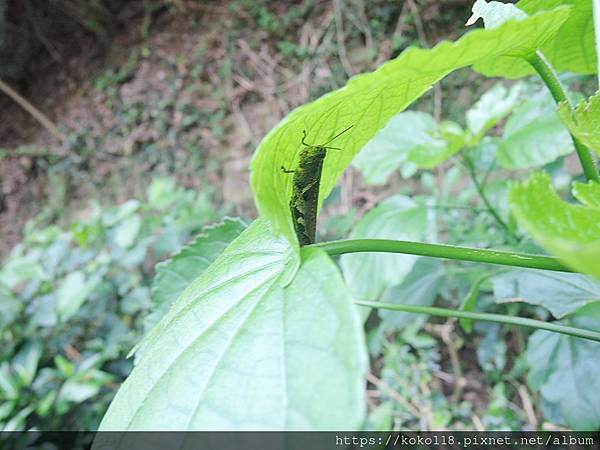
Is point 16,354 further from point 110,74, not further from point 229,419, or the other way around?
point 110,74

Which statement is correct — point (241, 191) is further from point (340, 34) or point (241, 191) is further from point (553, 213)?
point (553, 213)

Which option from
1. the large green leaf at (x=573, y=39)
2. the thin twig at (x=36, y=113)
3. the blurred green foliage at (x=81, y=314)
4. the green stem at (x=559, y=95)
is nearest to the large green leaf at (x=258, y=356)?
the green stem at (x=559, y=95)

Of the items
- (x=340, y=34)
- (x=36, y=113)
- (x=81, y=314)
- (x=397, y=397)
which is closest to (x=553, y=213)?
(x=397, y=397)

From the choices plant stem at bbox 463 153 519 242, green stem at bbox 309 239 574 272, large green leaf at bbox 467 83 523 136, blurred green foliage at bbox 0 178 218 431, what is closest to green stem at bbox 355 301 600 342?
green stem at bbox 309 239 574 272

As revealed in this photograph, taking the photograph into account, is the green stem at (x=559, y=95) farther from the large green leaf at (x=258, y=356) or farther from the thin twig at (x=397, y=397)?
the thin twig at (x=397, y=397)

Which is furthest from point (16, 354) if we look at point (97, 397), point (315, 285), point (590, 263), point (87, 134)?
point (87, 134)
